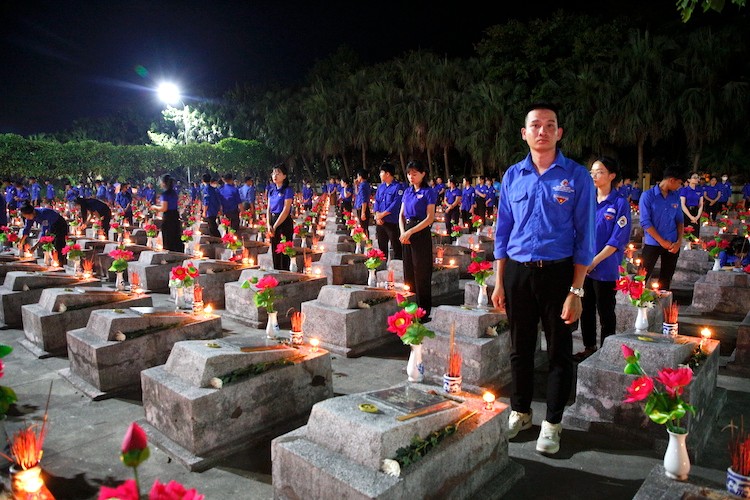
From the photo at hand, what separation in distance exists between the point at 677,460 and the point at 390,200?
20.8ft

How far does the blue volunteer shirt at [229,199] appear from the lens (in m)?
13.5

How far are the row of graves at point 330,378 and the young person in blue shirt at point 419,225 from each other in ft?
1.58

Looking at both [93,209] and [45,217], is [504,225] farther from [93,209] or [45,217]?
[93,209]

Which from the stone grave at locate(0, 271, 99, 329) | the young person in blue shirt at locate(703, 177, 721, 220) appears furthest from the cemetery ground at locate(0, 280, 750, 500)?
the young person in blue shirt at locate(703, 177, 721, 220)

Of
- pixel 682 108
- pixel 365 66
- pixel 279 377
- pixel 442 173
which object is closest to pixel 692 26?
pixel 682 108

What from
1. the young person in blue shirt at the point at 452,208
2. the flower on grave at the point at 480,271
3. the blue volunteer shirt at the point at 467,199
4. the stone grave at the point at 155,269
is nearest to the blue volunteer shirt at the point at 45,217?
the stone grave at the point at 155,269

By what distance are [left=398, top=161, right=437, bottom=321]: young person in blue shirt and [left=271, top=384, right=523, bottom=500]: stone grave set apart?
11.8 feet

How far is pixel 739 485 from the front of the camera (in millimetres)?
2461

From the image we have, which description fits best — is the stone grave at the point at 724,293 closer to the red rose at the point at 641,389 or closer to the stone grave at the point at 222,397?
the red rose at the point at 641,389

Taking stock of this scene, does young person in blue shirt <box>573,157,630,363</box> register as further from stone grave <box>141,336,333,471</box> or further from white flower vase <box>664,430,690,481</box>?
stone grave <box>141,336,333,471</box>

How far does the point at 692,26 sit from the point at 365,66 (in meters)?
22.9

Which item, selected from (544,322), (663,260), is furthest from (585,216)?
(663,260)

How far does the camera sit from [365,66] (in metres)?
41.4

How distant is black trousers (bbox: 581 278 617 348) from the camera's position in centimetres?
538
